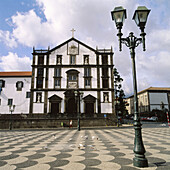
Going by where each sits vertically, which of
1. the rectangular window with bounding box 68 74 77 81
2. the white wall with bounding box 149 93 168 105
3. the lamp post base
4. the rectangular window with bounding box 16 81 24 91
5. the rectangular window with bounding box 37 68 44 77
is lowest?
the lamp post base

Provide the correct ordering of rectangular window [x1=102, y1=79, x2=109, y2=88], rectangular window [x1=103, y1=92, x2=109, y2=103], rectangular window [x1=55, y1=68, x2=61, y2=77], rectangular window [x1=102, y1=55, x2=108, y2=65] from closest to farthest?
1. rectangular window [x1=103, y1=92, x2=109, y2=103]
2. rectangular window [x1=102, y1=79, x2=109, y2=88]
3. rectangular window [x1=55, y1=68, x2=61, y2=77]
4. rectangular window [x1=102, y1=55, x2=108, y2=65]

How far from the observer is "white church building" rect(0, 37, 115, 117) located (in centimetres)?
3175

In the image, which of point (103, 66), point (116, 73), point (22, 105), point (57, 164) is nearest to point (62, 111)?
point (22, 105)

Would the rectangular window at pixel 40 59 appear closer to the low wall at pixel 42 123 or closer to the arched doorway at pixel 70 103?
the arched doorway at pixel 70 103

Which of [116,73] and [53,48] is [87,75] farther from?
[116,73]

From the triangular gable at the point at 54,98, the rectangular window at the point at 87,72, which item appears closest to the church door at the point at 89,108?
the triangular gable at the point at 54,98

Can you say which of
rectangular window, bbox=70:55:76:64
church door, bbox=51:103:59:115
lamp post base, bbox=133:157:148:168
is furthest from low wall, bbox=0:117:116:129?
lamp post base, bbox=133:157:148:168

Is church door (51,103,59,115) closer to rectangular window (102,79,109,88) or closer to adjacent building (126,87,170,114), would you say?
rectangular window (102,79,109,88)

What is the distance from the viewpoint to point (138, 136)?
4.92 meters

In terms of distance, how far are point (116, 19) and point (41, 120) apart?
84.9ft

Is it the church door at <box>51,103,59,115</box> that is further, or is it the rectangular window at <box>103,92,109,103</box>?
the rectangular window at <box>103,92,109,103</box>

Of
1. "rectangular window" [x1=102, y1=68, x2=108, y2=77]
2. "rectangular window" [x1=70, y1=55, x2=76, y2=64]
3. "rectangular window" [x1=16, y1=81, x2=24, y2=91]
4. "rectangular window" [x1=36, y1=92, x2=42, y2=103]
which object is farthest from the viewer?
"rectangular window" [x1=70, y1=55, x2=76, y2=64]

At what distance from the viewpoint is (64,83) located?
108 feet

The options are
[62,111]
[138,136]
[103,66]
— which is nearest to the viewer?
[138,136]
